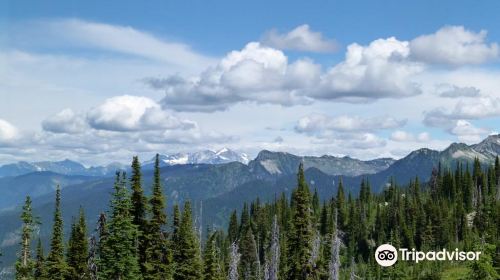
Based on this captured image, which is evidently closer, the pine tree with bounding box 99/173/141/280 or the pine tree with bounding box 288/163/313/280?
the pine tree with bounding box 99/173/141/280

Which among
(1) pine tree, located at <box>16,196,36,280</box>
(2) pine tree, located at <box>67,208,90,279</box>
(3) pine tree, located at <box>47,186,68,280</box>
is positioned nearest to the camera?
(1) pine tree, located at <box>16,196,36,280</box>

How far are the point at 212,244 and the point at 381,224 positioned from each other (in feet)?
398

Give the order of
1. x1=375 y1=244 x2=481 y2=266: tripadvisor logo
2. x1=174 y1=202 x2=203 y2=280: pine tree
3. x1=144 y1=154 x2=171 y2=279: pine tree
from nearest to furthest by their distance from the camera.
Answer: x1=144 y1=154 x2=171 y2=279: pine tree, x1=174 y1=202 x2=203 y2=280: pine tree, x1=375 y1=244 x2=481 y2=266: tripadvisor logo

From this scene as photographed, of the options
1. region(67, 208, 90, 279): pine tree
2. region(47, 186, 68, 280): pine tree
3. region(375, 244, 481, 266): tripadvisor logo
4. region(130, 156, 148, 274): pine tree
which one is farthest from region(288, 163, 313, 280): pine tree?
region(375, 244, 481, 266): tripadvisor logo

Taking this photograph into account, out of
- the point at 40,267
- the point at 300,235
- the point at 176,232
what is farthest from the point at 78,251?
the point at 300,235

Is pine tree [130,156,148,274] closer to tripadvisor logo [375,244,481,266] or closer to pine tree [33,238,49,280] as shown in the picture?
pine tree [33,238,49,280]

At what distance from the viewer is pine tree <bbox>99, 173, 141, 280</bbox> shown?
4686 cm

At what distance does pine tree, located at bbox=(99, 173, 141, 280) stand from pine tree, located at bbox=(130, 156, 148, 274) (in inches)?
170

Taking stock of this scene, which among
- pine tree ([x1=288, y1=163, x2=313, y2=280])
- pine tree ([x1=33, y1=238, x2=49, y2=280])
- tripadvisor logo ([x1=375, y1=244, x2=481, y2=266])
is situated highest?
pine tree ([x1=288, y1=163, x2=313, y2=280])

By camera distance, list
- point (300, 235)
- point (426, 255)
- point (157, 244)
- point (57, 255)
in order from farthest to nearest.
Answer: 1. point (426, 255)
2. point (57, 255)
3. point (157, 244)
4. point (300, 235)

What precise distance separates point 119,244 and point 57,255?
60.8ft

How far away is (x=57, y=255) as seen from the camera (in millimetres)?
61750

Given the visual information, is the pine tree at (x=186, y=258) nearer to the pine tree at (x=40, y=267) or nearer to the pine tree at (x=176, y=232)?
the pine tree at (x=176, y=232)

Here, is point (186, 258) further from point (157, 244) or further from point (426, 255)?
point (426, 255)
